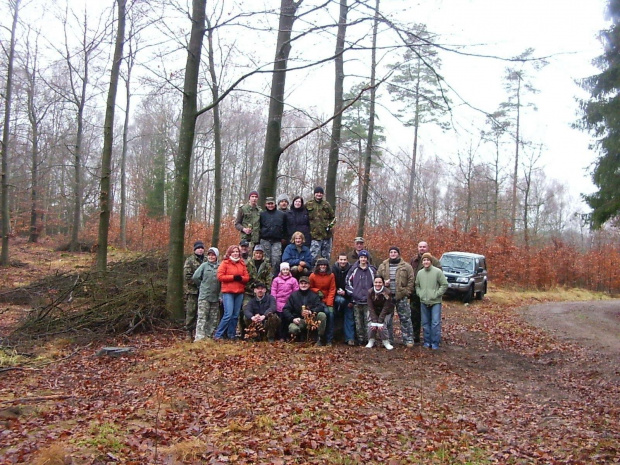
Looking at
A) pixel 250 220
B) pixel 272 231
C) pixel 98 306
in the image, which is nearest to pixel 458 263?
pixel 272 231

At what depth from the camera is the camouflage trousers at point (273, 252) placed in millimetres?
10367

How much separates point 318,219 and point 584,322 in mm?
9970

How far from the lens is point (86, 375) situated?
24.3 ft

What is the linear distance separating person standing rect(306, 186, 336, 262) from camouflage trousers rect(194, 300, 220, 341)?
221 cm

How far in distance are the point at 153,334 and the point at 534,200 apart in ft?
137

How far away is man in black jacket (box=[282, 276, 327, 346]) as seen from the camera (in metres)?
9.20

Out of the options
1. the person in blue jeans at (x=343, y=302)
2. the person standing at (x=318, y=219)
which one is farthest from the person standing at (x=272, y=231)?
the person in blue jeans at (x=343, y=302)

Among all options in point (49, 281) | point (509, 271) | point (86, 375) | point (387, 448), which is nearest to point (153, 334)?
point (86, 375)

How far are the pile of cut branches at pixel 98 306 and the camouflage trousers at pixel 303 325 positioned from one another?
2846 millimetres

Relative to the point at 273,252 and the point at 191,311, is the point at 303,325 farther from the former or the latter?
the point at 191,311

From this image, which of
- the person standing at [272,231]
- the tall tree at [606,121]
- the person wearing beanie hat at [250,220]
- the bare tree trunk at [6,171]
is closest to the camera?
the person standing at [272,231]

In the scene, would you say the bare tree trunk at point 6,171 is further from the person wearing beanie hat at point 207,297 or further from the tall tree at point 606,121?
the tall tree at point 606,121

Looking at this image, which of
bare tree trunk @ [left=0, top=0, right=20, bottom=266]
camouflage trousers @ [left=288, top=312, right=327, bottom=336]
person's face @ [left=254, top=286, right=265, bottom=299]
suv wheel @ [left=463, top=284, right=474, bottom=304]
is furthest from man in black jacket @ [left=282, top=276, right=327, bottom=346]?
bare tree trunk @ [left=0, top=0, right=20, bottom=266]

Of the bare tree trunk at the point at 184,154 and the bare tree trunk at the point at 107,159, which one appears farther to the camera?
the bare tree trunk at the point at 107,159
